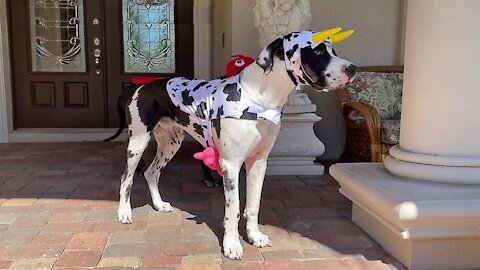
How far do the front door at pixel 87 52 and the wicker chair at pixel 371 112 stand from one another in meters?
2.17

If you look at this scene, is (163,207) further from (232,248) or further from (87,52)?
(87,52)

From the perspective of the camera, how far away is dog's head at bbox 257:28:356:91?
1.88 meters

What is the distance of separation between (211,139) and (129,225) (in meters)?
0.77

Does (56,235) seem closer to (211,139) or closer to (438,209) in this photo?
(211,139)

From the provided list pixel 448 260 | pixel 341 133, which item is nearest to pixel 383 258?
pixel 448 260

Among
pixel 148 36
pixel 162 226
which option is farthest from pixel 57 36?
pixel 162 226

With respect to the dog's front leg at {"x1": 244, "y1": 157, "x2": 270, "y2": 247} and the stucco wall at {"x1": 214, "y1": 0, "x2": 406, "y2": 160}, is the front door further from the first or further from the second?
the dog's front leg at {"x1": 244, "y1": 157, "x2": 270, "y2": 247}

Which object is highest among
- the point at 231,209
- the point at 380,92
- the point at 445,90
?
the point at 445,90

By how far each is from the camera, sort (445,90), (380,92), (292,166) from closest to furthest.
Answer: (445,90) → (292,166) → (380,92)

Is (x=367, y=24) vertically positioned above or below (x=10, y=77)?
above

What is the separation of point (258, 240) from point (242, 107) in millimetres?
721

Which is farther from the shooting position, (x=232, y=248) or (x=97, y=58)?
(x=97, y=58)

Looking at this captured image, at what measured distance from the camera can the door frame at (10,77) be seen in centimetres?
512

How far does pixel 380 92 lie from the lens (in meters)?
4.19
